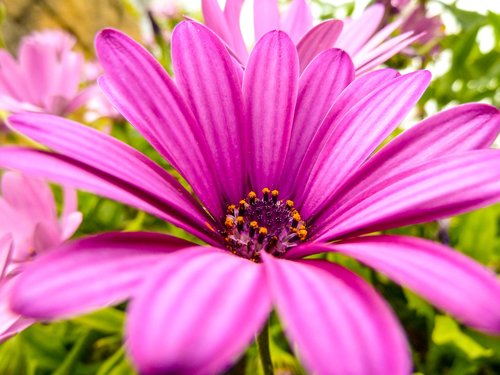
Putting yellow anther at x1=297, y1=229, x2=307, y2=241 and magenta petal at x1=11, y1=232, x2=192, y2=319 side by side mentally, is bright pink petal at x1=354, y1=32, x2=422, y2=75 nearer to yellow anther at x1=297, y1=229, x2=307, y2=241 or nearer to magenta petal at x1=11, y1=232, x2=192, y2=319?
yellow anther at x1=297, y1=229, x2=307, y2=241

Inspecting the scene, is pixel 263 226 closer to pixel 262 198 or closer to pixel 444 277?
pixel 262 198

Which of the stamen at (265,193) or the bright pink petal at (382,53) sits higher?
the bright pink petal at (382,53)

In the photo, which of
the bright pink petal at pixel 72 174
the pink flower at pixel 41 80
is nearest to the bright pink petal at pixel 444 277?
the bright pink petal at pixel 72 174

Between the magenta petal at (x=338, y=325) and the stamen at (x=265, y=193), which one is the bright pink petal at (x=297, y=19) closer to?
the stamen at (x=265, y=193)

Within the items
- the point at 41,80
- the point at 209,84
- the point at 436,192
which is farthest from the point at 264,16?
the point at 41,80

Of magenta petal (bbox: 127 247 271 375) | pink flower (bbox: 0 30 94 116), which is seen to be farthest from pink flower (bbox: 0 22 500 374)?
pink flower (bbox: 0 30 94 116)

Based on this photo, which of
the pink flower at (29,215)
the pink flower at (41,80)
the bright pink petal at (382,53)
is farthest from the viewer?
the pink flower at (41,80)
